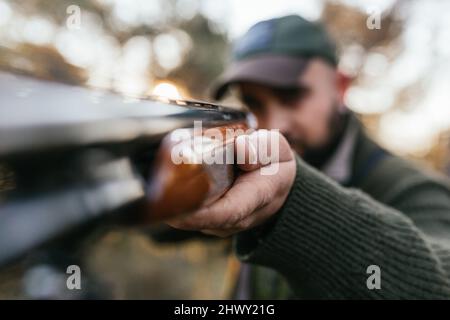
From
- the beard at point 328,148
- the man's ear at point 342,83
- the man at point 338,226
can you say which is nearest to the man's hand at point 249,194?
the man at point 338,226

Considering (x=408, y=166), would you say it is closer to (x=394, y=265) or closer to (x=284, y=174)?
(x=394, y=265)

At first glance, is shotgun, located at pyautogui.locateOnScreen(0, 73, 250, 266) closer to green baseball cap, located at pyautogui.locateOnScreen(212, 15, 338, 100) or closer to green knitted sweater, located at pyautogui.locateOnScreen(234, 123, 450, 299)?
green knitted sweater, located at pyautogui.locateOnScreen(234, 123, 450, 299)

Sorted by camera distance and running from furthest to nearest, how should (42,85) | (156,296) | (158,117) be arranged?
(156,296) < (158,117) < (42,85)

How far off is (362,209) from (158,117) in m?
0.71

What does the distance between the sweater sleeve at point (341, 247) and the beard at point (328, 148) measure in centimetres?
128

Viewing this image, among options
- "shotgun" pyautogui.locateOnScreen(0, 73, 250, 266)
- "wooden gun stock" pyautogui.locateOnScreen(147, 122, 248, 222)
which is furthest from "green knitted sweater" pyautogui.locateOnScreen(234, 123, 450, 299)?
"shotgun" pyautogui.locateOnScreen(0, 73, 250, 266)

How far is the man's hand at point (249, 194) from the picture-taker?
710 mm

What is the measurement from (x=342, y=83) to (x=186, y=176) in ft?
7.58

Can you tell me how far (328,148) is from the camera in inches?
94.3

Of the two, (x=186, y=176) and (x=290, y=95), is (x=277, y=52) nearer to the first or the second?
(x=290, y=95)
